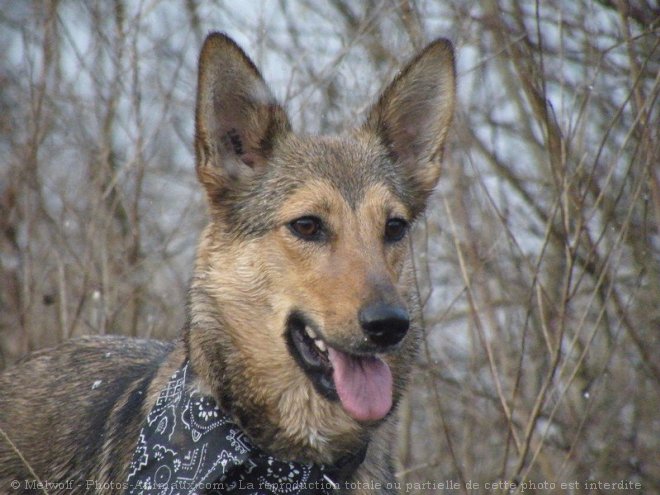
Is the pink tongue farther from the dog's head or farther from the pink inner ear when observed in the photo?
the pink inner ear

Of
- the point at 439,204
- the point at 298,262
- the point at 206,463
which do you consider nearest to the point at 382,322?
the point at 298,262

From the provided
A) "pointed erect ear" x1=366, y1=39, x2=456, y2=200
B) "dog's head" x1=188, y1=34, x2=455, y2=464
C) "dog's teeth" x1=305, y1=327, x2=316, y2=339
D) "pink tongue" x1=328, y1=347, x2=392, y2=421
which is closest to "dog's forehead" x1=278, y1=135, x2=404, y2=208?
"dog's head" x1=188, y1=34, x2=455, y2=464

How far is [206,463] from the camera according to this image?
3256 mm

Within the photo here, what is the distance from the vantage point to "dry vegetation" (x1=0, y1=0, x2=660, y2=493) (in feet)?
18.1

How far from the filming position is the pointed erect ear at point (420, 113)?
151 inches

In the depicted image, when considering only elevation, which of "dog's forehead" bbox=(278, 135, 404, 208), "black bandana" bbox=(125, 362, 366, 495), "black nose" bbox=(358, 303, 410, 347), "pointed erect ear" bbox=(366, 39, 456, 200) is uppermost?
"pointed erect ear" bbox=(366, 39, 456, 200)

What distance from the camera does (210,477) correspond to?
3223mm

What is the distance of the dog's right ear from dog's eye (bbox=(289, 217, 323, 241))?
1.29ft

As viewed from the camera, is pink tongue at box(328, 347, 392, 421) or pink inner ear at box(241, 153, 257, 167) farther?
pink inner ear at box(241, 153, 257, 167)

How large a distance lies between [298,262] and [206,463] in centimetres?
84

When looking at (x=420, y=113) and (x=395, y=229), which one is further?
(x=420, y=113)

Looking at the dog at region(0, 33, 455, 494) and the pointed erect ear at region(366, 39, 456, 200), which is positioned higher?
the pointed erect ear at region(366, 39, 456, 200)

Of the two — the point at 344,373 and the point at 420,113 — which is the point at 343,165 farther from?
the point at 344,373

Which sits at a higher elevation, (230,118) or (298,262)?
(230,118)
